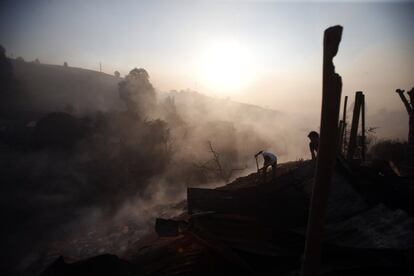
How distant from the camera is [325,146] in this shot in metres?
2.50

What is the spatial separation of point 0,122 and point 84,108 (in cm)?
1553

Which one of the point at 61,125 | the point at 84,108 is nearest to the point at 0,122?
the point at 61,125

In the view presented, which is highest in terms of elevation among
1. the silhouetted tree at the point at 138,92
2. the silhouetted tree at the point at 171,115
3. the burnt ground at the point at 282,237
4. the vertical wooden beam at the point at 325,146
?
the silhouetted tree at the point at 138,92

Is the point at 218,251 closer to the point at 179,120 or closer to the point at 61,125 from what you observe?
the point at 61,125

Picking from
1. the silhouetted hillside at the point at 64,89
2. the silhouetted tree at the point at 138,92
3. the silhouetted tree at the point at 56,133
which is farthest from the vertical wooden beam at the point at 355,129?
the silhouetted hillside at the point at 64,89

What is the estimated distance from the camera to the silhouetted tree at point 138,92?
40.1 m

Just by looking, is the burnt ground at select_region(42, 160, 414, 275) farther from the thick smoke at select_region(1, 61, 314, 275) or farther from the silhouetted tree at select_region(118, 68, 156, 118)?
the silhouetted tree at select_region(118, 68, 156, 118)

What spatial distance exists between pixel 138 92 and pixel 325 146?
40452mm

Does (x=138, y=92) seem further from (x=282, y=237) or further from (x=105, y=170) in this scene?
(x=282, y=237)

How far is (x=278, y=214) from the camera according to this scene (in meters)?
5.48

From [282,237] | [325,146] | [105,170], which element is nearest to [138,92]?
[105,170]

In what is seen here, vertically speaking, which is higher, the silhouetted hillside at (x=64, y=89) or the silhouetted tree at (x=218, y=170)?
the silhouetted hillside at (x=64, y=89)

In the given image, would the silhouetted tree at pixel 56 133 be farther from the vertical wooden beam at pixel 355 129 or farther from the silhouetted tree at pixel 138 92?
the vertical wooden beam at pixel 355 129

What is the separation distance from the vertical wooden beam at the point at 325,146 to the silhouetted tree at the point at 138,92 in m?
37.9
